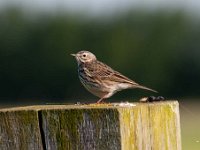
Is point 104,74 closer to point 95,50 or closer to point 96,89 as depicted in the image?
point 96,89

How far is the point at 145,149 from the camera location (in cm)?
427

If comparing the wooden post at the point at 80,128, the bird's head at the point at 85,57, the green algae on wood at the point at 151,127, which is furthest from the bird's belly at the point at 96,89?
the wooden post at the point at 80,128

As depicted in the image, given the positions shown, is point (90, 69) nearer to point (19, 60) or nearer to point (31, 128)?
point (31, 128)

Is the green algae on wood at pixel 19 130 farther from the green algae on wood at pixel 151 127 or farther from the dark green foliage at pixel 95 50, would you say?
the dark green foliage at pixel 95 50

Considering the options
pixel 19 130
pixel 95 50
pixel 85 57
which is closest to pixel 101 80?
pixel 85 57

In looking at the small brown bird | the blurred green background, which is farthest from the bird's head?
the blurred green background

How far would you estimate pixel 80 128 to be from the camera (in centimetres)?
411

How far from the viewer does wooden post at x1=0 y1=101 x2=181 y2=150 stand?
13.3 feet

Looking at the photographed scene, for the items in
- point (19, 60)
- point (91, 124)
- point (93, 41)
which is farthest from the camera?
point (93, 41)

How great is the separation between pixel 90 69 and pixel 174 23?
127 ft

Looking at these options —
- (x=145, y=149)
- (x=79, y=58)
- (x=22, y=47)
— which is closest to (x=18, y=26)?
(x=22, y=47)

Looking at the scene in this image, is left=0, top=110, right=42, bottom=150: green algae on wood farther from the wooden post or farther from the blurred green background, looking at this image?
the blurred green background

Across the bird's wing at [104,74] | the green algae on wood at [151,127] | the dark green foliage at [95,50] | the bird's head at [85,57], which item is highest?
the green algae on wood at [151,127]

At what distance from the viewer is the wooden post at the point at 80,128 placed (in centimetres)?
406
